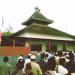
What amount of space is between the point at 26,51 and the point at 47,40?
10.2 meters

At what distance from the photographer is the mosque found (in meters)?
41.1

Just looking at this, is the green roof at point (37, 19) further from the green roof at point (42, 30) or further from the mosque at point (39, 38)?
the green roof at point (42, 30)

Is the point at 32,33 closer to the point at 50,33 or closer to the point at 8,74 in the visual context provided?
the point at 50,33

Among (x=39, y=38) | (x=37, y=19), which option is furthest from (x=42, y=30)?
(x=37, y=19)

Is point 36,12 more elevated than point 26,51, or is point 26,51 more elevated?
point 36,12

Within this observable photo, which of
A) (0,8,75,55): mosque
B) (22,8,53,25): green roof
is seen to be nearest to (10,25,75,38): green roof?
(0,8,75,55): mosque

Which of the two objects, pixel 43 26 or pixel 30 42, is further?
pixel 43 26

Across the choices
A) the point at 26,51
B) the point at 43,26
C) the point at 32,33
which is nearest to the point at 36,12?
the point at 43,26

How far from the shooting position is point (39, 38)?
4200 cm

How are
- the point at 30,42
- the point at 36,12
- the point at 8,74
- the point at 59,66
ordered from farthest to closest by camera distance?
the point at 36,12, the point at 30,42, the point at 8,74, the point at 59,66

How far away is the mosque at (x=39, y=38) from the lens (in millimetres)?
41125

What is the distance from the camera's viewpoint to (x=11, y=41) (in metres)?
43.4

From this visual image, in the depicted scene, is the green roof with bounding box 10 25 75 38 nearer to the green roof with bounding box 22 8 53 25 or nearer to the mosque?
the mosque

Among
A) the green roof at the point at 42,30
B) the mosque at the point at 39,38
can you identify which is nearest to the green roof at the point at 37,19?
the mosque at the point at 39,38
